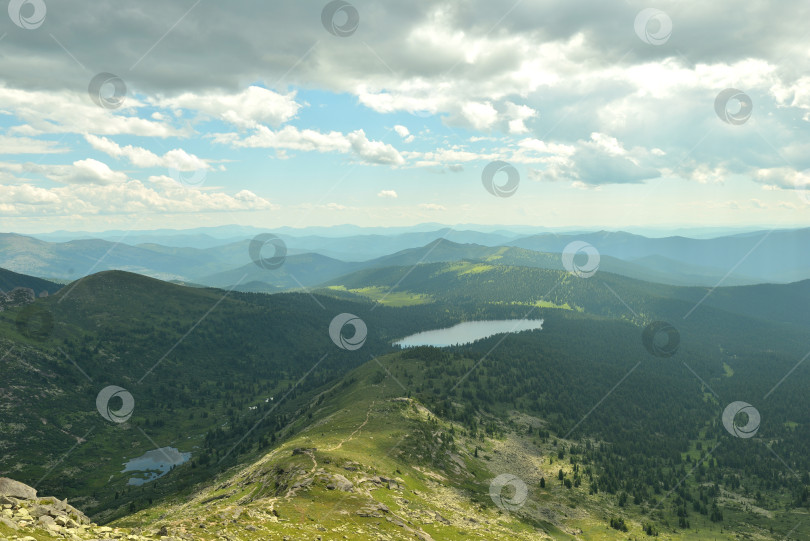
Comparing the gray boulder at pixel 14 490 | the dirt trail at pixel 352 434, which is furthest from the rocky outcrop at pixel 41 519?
the dirt trail at pixel 352 434

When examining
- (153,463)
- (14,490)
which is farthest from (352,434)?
(153,463)

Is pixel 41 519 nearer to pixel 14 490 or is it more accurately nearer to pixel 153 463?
pixel 14 490

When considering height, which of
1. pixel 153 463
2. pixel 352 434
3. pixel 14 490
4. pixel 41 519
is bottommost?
pixel 153 463

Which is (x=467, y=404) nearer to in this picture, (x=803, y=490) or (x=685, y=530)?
(x=685, y=530)

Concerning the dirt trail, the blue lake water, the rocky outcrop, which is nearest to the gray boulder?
the rocky outcrop

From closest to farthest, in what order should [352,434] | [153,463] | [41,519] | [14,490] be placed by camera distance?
[41,519] < [14,490] < [352,434] < [153,463]

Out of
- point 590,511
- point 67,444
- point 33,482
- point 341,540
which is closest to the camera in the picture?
point 341,540

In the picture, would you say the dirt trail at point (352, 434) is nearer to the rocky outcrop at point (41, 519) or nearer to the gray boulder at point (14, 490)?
the gray boulder at point (14, 490)

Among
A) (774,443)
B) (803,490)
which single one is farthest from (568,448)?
(774,443)
